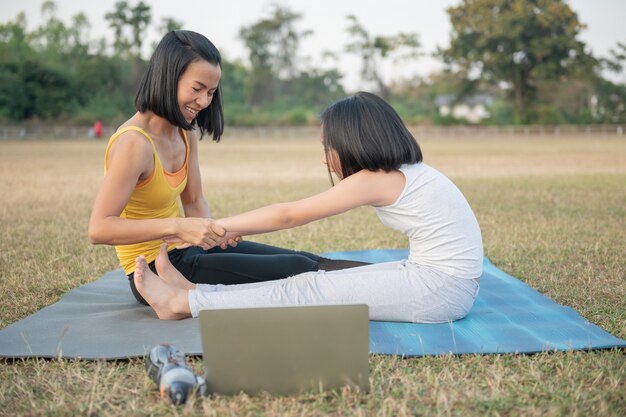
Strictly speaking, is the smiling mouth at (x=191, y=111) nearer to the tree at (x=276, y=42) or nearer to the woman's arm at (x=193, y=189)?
the woman's arm at (x=193, y=189)

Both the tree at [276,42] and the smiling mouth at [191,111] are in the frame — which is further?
the tree at [276,42]

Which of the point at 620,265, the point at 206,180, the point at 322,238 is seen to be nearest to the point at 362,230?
the point at 322,238

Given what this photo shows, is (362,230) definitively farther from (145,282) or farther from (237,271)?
(145,282)

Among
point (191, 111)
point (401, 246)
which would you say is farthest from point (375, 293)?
point (401, 246)

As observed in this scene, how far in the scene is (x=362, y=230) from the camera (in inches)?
256

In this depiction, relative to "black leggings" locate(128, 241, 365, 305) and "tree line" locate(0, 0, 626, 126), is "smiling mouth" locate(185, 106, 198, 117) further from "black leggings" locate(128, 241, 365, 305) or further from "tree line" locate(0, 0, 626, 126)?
"tree line" locate(0, 0, 626, 126)

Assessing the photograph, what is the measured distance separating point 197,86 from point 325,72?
55.7 metres

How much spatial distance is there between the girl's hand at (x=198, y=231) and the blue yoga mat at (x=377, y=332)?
384 millimetres

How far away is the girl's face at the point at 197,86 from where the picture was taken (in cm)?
314

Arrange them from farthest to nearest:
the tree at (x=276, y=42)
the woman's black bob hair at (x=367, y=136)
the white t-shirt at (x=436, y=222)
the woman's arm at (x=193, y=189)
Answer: the tree at (x=276, y=42)
the woman's arm at (x=193, y=189)
the white t-shirt at (x=436, y=222)
the woman's black bob hair at (x=367, y=136)

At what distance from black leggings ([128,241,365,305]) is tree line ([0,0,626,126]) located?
41381 mm

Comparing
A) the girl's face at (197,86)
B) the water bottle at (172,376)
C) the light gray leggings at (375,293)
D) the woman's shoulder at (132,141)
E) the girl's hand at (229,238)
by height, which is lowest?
the water bottle at (172,376)

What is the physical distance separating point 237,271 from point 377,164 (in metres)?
0.98

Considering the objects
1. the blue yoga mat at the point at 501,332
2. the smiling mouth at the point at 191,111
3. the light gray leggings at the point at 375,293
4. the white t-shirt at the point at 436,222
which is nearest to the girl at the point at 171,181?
the smiling mouth at the point at 191,111
